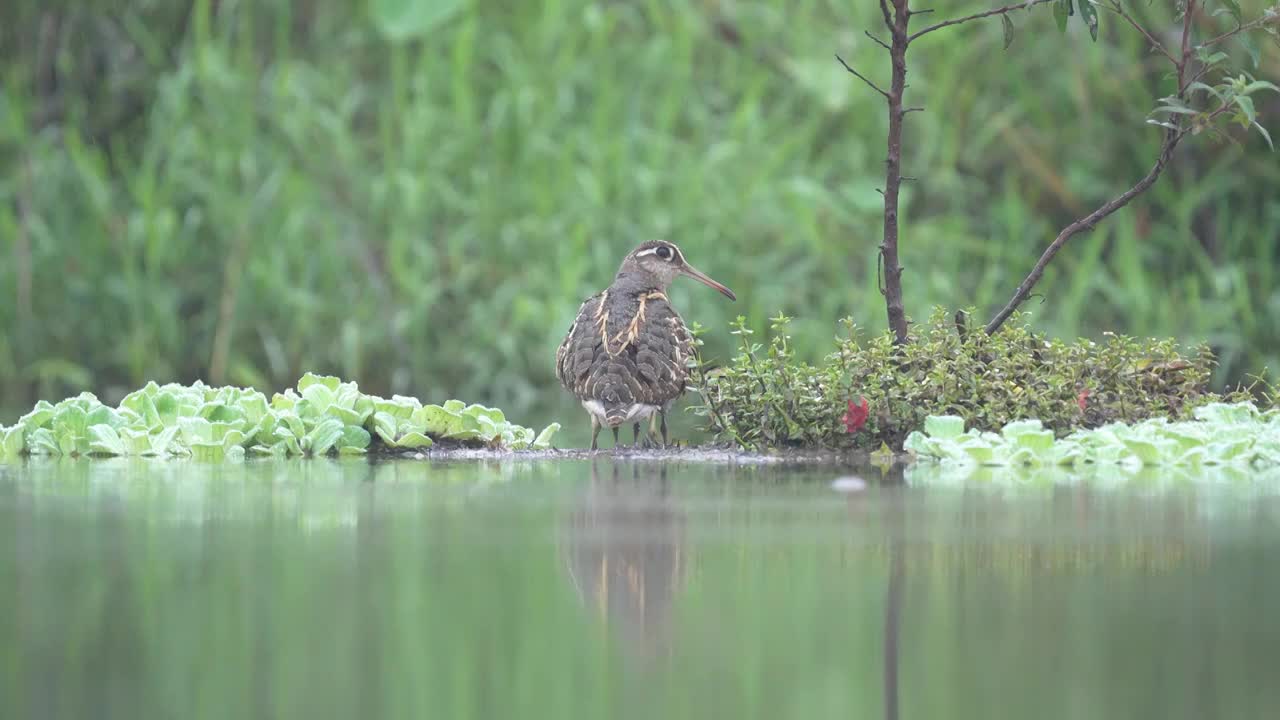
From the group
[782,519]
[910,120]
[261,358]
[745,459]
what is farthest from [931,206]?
[782,519]

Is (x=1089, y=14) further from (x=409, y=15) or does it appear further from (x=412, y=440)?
(x=409, y=15)

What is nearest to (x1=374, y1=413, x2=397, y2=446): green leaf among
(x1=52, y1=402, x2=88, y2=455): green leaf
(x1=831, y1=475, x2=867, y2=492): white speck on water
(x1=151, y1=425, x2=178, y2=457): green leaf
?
(x1=151, y1=425, x2=178, y2=457): green leaf

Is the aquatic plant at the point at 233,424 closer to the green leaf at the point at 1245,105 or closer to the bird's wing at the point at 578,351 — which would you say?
the bird's wing at the point at 578,351

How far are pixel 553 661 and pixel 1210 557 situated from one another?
2.46 m

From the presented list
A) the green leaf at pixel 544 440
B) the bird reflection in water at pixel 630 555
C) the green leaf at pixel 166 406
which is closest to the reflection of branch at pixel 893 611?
the bird reflection in water at pixel 630 555

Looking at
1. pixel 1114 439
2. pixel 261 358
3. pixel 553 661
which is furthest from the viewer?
pixel 261 358

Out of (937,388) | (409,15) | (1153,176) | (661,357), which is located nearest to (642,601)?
(661,357)

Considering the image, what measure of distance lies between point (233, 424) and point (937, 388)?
3.40m

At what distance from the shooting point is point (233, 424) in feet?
29.9

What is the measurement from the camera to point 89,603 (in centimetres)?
479

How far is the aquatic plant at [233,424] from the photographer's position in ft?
29.9

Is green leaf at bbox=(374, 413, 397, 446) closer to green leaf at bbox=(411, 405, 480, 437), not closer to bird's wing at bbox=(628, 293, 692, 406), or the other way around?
green leaf at bbox=(411, 405, 480, 437)

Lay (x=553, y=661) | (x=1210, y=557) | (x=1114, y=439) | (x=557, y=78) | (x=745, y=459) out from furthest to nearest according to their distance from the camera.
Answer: (x=557, y=78) → (x=745, y=459) → (x=1114, y=439) → (x=1210, y=557) → (x=553, y=661)

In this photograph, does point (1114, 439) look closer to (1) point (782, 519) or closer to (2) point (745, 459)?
(2) point (745, 459)
